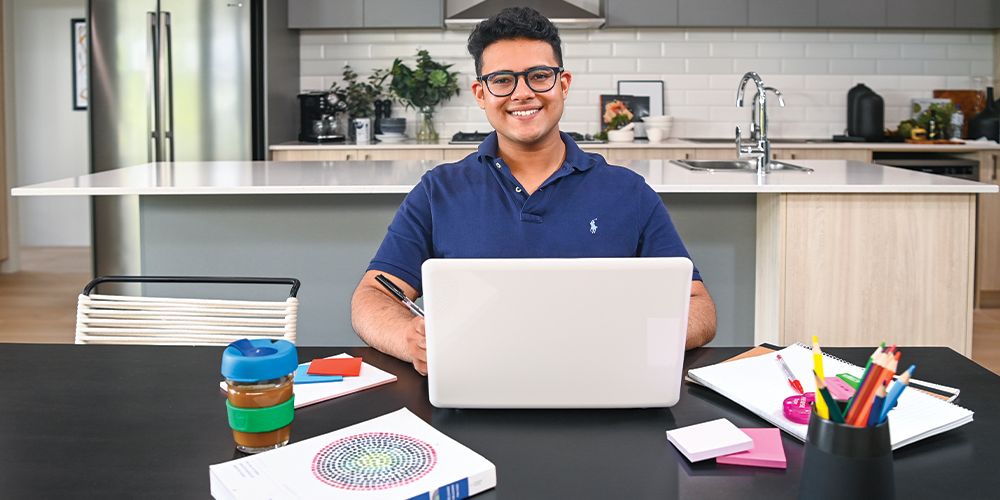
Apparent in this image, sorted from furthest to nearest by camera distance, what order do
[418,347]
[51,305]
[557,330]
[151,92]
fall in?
[51,305] → [151,92] → [418,347] → [557,330]

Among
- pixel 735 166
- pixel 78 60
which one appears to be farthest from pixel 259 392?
pixel 78 60

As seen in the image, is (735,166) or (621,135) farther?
(621,135)

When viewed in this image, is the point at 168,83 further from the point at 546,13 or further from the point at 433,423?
the point at 433,423

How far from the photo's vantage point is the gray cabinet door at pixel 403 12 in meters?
5.62

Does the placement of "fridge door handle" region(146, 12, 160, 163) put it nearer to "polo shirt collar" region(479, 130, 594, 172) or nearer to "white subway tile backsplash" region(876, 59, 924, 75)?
"polo shirt collar" region(479, 130, 594, 172)

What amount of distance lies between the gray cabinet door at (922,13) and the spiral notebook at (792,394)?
4.61m

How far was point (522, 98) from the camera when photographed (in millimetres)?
1926

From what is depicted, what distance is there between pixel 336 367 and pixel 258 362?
0.34 m

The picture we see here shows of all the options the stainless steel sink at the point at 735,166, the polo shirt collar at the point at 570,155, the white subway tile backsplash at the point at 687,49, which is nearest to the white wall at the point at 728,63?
the white subway tile backsplash at the point at 687,49

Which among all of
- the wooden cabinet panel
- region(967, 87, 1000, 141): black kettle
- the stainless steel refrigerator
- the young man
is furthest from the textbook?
region(967, 87, 1000, 141): black kettle

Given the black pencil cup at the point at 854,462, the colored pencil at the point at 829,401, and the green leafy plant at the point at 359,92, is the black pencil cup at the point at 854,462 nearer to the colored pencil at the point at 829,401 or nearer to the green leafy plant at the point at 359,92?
the colored pencil at the point at 829,401

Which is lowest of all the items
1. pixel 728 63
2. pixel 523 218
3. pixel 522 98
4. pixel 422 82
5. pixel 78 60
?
pixel 523 218

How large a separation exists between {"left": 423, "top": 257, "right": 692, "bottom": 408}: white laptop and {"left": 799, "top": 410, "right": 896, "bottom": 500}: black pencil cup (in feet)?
1.02

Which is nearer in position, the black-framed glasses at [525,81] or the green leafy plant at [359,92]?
the black-framed glasses at [525,81]
